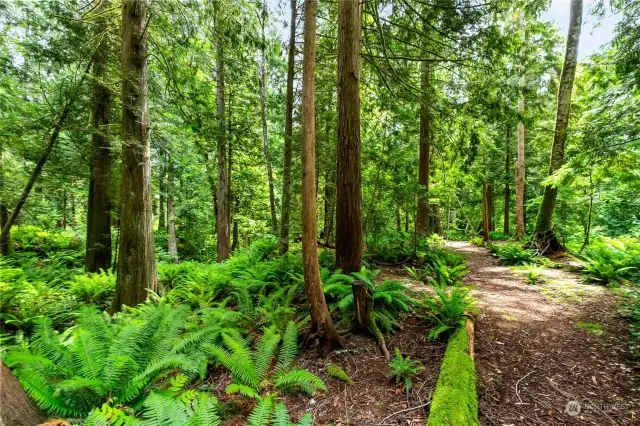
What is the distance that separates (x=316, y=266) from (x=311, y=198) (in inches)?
33.1

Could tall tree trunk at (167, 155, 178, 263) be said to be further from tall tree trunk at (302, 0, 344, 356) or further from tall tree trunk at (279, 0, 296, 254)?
tall tree trunk at (302, 0, 344, 356)

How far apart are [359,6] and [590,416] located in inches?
226

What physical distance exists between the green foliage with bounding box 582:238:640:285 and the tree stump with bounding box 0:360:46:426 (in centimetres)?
894

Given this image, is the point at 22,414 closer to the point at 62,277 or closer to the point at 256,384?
the point at 256,384

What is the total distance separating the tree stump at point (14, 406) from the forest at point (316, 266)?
0.06 feet

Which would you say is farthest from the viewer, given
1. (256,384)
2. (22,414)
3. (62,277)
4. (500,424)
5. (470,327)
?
(62,277)

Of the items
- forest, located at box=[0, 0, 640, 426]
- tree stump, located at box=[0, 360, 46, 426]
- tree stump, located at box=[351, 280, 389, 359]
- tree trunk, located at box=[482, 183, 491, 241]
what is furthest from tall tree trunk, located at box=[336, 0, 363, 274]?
tree trunk, located at box=[482, 183, 491, 241]

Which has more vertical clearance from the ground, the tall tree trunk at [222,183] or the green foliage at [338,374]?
the tall tree trunk at [222,183]

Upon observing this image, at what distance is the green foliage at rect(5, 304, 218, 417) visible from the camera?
85.3 inches

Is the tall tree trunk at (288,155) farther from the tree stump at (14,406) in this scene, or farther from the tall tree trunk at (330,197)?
the tree stump at (14,406)

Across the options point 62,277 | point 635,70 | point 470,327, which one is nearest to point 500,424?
point 470,327

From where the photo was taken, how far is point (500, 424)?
7.86 feet

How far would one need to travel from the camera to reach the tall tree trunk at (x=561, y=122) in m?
8.16

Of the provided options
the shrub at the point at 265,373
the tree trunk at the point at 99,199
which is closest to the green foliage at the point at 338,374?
the shrub at the point at 265,373
